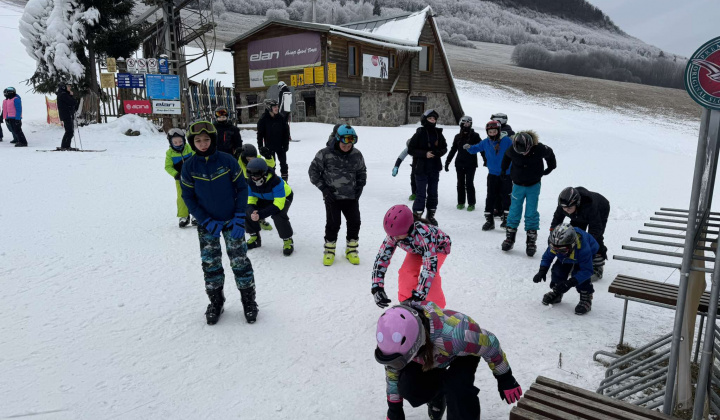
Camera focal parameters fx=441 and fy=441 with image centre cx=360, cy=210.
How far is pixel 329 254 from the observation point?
19.8 ft

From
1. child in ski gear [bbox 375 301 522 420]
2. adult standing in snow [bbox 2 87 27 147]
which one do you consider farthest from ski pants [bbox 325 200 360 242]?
adult standing in snow [bbox 2 87 27 147]

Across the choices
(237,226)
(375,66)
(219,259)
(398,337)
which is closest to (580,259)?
(398,337)

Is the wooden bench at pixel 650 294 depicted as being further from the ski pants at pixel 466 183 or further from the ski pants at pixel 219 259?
the ski pants at pixel 466 183

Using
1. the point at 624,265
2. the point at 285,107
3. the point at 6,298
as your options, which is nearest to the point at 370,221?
the point at 624,265

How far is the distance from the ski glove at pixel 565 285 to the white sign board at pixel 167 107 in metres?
17.2

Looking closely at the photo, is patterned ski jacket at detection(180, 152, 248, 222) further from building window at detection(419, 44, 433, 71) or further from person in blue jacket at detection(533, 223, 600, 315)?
building window at detection(419, 44, 433, 71)

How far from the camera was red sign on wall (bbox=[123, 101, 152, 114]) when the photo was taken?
57.8ft

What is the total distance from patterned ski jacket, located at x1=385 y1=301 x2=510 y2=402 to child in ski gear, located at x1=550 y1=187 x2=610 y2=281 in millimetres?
2984

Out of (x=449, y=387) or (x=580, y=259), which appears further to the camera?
(x=580, y=259)

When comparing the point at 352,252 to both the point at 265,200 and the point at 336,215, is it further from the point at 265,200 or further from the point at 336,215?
the point at 265,200

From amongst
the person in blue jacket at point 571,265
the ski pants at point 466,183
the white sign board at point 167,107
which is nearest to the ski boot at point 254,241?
the person in blue jacket at point 571,265

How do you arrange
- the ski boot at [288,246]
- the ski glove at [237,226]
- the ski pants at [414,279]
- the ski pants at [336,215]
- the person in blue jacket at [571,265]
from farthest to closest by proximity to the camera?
the ski boot at [288,246] < the ski pants at [336,215] < the person in blue jacket at [571,265] < the ski glove at [237,226] < the ski pants at [414,279]

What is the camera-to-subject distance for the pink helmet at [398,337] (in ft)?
7.40

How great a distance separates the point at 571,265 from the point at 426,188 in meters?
3.61
